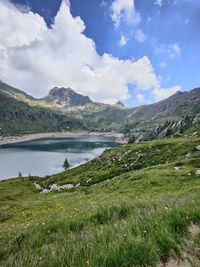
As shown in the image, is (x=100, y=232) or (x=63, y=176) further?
(x=63, y=176)

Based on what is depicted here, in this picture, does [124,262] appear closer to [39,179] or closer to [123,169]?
[123,169]

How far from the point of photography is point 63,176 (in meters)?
89.7

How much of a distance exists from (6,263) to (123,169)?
65.6 m

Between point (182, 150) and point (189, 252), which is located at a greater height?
point (189, 252)

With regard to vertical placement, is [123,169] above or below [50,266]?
below

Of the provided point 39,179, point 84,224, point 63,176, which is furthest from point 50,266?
point 39,179

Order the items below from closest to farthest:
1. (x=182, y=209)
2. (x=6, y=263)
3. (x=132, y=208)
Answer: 1. (x=6, y=263)
2. (x=182, y=209)
3. (x=132, y=208)

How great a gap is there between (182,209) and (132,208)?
Answer: 9.19 feet

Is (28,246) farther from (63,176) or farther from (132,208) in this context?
(63,176)

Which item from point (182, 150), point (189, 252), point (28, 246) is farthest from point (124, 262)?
point (182, 150)

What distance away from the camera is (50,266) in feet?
19.9

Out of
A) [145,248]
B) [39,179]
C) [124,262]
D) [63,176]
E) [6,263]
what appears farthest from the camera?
[39,179]

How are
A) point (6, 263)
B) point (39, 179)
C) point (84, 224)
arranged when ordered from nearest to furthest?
point (6, 263)
point (84, 224)
point (39, 179)

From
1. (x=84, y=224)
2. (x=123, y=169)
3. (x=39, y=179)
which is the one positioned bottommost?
(x=39, y=179)
